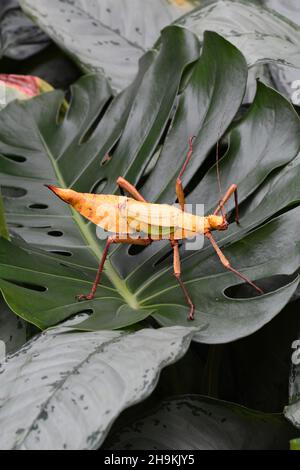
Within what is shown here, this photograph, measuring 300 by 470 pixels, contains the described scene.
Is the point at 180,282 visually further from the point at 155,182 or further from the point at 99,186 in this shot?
the point at 99,186

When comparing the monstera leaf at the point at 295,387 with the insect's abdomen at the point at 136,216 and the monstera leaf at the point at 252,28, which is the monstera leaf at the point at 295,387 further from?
the monstera leaf at the point at 252,28

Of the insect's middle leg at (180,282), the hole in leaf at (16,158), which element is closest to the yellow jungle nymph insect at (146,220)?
the insect's middle leg at (180,282)

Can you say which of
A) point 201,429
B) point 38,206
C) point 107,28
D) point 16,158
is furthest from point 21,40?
point 201,429

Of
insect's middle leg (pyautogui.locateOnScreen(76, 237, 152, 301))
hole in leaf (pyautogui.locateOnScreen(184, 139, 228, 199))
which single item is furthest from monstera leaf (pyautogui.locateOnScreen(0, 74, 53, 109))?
insect's middle leg (pyautogui.locateOnScreen(76, 237, 152, 301))

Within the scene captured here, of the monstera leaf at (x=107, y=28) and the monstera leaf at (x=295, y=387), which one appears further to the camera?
the monstera leaf at (x=107, y=28)

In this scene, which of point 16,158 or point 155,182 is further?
point 16,158

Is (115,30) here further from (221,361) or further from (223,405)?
(223,405)

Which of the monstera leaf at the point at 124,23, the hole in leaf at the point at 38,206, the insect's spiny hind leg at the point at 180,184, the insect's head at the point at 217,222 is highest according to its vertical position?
the monstera leaf at the point at 124,23
